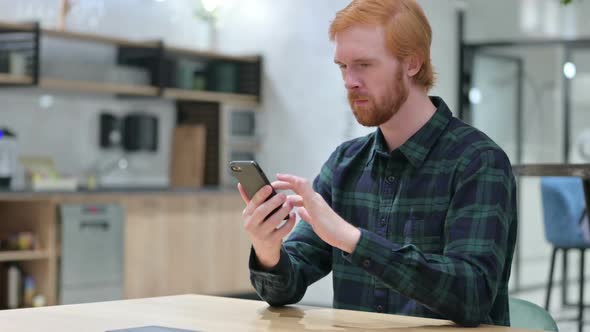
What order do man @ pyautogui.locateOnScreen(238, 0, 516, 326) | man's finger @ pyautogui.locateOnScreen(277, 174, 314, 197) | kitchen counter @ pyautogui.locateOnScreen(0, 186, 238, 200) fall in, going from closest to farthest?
man's finger @ pyautogui.locateOnScreen(277, 174, 314, 197)
man @ pyautogui.locateOnScreen(238, 0, 516, 326)
kitchen counter @ pyautogui.locateOnScreen(0, 186, 238, 200)

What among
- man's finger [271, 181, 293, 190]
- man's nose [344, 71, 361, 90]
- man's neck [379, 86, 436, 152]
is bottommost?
man's finger [271, 181, 293, 190]

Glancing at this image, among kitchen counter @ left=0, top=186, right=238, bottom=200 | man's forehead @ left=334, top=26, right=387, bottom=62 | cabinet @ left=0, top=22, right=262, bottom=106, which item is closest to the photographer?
man's forehead @ left=334, top=26, right=387, bottom=62

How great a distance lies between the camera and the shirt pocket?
5.96 ft

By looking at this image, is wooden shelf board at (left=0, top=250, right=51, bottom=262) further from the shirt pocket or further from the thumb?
the thumb

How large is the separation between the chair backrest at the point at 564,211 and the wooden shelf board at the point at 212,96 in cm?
312

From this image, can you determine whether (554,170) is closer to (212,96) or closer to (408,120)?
(408,120)

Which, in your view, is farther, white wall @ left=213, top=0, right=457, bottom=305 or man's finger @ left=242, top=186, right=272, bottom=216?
white wall @ left=213, top=0, right=457, bottom=305

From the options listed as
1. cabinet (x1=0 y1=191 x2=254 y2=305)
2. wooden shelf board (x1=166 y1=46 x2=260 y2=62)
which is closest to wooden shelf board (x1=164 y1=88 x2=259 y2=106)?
wooden shelf board (x1=166 y1=46 x2=260 y2=62)

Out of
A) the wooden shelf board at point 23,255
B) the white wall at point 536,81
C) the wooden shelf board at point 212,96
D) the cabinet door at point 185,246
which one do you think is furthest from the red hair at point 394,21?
the wooden shelf board at point 212,96

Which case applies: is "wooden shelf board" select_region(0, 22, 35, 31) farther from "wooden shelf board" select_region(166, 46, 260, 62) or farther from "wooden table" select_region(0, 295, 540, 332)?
"wooden table" select_region(0, 295, 540, 332)

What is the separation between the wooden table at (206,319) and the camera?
1.56 meters

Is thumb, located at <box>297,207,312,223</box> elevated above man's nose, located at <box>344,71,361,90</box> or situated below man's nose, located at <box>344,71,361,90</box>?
below

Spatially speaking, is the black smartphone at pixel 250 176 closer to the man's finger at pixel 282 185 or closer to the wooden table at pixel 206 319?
the man's finger at pixel 282 185

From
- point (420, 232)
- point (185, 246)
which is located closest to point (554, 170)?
point (420, 232)
